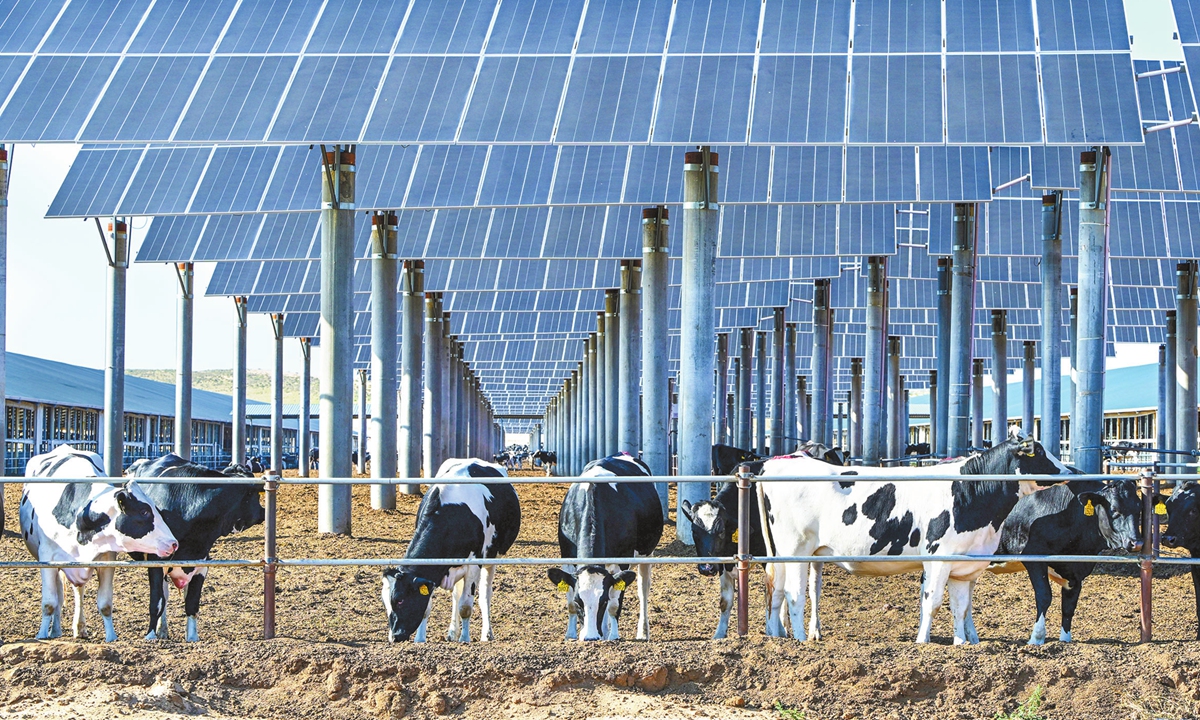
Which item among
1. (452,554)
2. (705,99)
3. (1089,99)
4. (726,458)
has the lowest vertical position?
(452,554)

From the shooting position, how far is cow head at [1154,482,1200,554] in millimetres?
11297

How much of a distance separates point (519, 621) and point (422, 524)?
58.1 inches

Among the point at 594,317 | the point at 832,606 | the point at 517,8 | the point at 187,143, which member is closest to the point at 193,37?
the point at 187,143

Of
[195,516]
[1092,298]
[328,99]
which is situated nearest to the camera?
[195,516]

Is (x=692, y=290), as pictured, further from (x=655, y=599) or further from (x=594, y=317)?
(x=594, y=317)

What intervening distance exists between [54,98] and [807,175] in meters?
11.9

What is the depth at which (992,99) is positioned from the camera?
1639cm

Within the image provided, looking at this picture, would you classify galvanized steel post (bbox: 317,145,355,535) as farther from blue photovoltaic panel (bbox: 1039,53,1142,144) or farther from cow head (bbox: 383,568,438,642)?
blue photovoltaic panel (bbox: 1039,53,1142,144)

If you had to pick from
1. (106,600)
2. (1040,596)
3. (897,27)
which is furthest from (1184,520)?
(106,600)

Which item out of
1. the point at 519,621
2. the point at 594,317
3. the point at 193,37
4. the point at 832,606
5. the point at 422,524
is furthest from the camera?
the point at 594,317

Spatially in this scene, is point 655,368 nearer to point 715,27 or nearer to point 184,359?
point 715,27

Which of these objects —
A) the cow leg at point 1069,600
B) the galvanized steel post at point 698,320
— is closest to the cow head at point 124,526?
the cow leg at point 1069,600

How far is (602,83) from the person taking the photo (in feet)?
57.7

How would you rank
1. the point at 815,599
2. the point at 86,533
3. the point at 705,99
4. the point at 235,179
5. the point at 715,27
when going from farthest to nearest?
the point at 235,179, the point at 715,27, the point at 705,99, the point at 815,599, the point at 86,533
